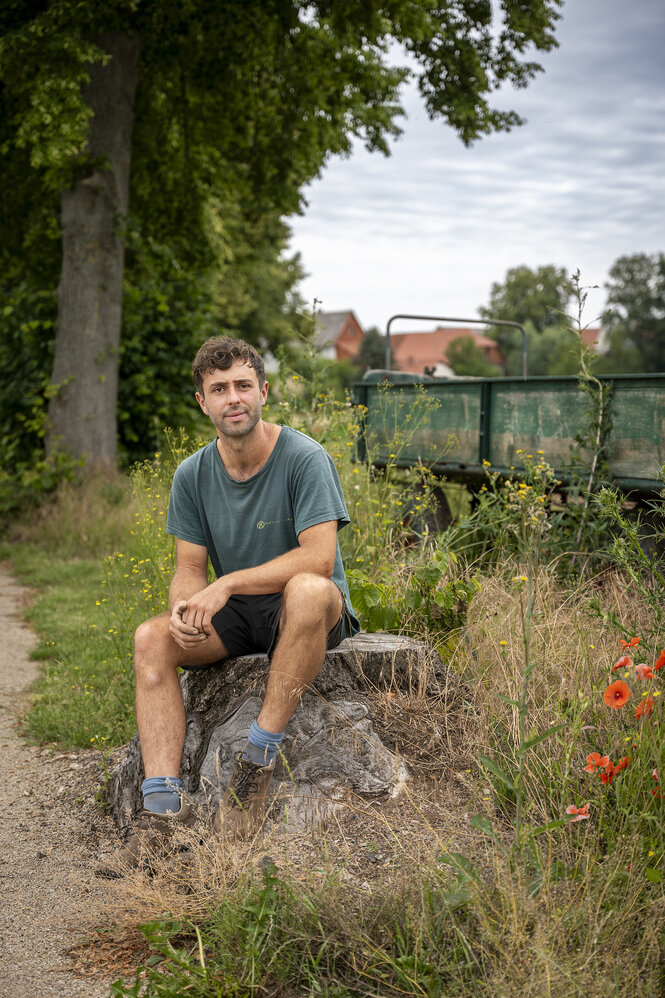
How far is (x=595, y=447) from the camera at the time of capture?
5789mm

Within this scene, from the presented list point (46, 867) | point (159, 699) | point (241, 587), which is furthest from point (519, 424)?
point (46, 867)

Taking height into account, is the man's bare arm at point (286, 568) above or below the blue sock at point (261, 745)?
above

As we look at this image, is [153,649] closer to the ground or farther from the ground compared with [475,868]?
farther from the ground

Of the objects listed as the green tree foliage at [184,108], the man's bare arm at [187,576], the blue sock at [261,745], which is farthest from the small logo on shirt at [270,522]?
the green tree foliage at [184,108]

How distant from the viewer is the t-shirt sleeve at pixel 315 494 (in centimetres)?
342

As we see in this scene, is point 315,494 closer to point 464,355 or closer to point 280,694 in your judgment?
point 280,694

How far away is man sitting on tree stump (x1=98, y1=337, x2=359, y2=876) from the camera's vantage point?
3205mm

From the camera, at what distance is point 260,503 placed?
Answer: 3.59 metres

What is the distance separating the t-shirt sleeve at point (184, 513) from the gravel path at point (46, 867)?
1236mm

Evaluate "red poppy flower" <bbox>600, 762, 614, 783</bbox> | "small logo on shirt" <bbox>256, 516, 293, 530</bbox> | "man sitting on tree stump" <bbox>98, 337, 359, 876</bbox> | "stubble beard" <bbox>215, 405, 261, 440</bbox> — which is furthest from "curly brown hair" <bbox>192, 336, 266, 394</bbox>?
"red poppy flower" <bbox>600, 762, 614, 783</bbox>

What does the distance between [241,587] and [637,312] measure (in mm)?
65725

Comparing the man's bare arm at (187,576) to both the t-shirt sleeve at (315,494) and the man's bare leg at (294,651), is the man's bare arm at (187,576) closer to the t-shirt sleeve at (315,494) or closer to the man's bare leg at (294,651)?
the man's bare leg at (294,651)

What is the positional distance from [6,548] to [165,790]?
22.6ft

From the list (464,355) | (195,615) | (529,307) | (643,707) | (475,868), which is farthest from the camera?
(529,307)
